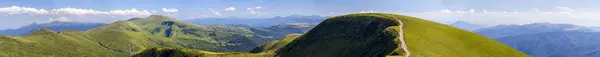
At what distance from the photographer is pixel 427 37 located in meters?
190

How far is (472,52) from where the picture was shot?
155 meters

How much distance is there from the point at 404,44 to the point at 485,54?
2694 cm

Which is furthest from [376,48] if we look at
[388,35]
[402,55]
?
[402,55]

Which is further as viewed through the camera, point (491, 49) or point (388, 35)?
point (388, 35)

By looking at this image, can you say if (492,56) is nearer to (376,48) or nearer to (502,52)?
(502,52)

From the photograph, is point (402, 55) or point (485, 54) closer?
point (402, 55)

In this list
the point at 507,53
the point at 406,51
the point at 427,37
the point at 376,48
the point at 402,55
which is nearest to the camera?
the point at 402,55

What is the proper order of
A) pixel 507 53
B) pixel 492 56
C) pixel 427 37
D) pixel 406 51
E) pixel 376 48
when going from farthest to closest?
pixel 427 37 → pixel 376 48 → pixel 507 53 → pixel 492 56 → pixel 406 51

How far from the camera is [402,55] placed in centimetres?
13012

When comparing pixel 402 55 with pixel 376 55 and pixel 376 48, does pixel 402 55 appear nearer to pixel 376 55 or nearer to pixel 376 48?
pixel 376 55

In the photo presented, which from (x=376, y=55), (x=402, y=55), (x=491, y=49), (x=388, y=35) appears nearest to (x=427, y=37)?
(x=388, y=35)

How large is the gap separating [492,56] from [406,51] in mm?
33649

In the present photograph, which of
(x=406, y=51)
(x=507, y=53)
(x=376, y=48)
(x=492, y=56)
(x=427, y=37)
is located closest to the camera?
(x=406, y=51)

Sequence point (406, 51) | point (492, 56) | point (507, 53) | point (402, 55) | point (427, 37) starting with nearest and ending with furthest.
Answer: point (402, 55) < point (406, 51) < point (492, 56) < point (507, 53) < point (427, 37)
